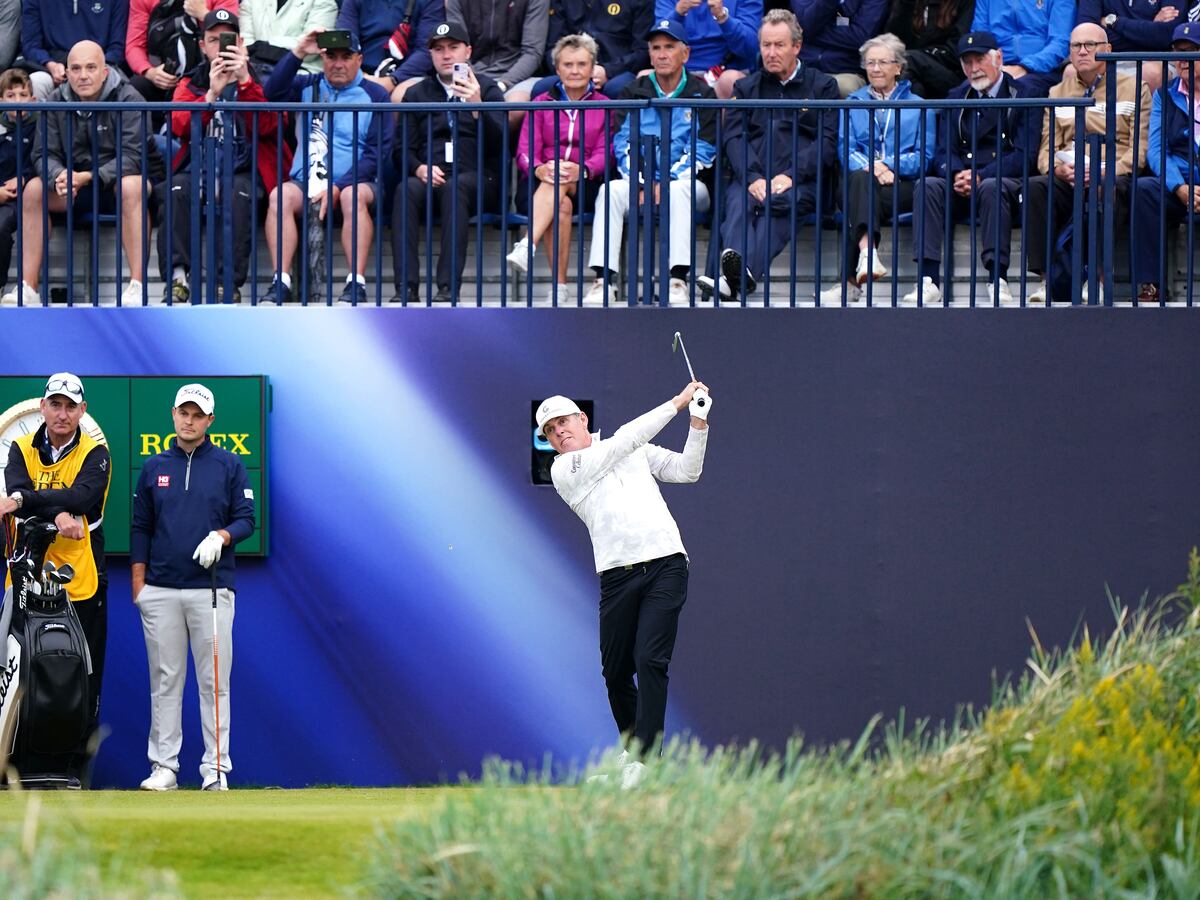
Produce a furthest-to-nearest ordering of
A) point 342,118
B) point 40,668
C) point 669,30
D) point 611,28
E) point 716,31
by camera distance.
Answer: point 611,28 → point 716,31 → point 342,118 → point 669,30 → point 40,668

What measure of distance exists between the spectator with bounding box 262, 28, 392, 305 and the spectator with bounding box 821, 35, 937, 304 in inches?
100

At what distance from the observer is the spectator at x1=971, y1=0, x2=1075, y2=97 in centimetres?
1199

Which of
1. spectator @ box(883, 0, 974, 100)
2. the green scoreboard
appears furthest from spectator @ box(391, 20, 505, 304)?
spectator @ box(883, 0, 974, 100)

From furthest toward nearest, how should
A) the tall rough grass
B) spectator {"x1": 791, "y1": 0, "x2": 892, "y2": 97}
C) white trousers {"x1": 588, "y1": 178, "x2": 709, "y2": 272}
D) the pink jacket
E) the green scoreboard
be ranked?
spectator {"x1": 791, "y1": 0, "x2": 892, "y2": 97}
the pink jacket
white trousers {"x1": 588, "y1": 178, "x2": 709, "y2": 272}
the green scoreboard
the tall rough grass

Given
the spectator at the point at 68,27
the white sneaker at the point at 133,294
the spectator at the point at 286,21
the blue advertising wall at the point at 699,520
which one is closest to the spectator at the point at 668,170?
the blue advertising wall at the point at 699,520

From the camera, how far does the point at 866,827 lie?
521 cm

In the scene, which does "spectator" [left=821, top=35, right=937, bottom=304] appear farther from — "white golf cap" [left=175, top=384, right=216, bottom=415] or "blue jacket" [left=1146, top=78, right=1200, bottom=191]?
"white golf cap" [left=175, top=384, right=216, bottom=415]

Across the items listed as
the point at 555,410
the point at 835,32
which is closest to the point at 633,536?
the point at 555,410

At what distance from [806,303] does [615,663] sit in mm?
2803

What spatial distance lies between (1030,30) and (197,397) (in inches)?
222

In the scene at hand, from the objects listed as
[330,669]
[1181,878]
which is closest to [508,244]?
[330,669]

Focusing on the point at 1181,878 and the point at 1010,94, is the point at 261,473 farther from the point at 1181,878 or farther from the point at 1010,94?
the point at 1181,878

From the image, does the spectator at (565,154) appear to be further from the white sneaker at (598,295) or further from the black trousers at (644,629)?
the black trousers at (644,629)

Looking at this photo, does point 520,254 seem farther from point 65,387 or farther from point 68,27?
point 68,27
